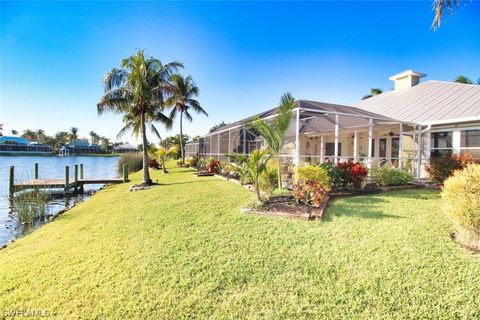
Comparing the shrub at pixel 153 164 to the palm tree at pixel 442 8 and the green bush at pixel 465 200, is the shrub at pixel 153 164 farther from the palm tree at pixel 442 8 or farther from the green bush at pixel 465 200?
the green bush at pixel 465 200

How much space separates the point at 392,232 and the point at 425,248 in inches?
25.8

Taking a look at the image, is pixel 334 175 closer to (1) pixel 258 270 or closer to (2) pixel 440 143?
(1) pixel 258 270

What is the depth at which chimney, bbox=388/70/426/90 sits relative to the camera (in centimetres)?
1925

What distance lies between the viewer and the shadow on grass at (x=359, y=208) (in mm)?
5773

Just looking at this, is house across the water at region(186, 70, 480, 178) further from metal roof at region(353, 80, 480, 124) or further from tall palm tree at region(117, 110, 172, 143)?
tall palm tree at region(117, 110, 172, 143)

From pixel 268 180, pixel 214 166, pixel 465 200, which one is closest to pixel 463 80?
pixel 214 166

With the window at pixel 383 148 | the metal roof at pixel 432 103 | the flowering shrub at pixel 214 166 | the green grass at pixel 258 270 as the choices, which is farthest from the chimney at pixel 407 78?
the green grass at pixel 258 270

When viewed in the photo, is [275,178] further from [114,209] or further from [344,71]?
[344,71]

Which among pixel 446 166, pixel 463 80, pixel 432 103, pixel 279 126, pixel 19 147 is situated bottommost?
pixel 446 166

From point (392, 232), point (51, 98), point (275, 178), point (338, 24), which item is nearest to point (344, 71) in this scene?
point (338, 24)

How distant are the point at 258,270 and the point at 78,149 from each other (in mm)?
93475

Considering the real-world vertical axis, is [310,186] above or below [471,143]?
below

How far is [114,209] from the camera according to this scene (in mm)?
9250

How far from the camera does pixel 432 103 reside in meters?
14.2
